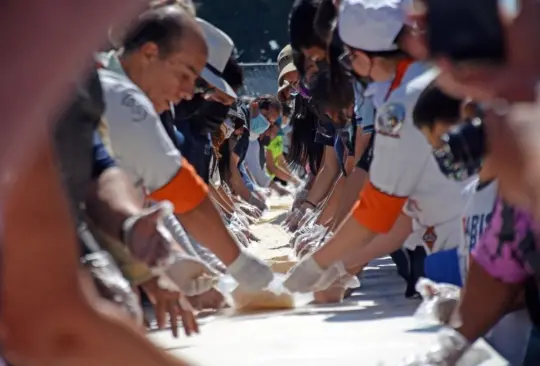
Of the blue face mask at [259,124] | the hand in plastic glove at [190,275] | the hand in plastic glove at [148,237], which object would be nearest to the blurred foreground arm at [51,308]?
the hand in plastic glove at [148,237]

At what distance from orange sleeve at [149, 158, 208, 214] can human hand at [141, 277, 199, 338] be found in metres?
0.60

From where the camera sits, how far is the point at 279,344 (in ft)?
8.36

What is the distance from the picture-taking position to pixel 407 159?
2.98 meters

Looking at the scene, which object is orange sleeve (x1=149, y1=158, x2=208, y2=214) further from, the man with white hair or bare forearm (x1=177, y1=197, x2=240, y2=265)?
the man with white hair

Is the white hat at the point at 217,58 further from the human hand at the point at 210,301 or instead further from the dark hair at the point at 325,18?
the human hand at the point at 210,301

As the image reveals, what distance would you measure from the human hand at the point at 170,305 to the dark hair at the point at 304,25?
1.69 metres

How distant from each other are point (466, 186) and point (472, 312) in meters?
0.80

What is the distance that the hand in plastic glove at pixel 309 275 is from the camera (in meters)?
3.05

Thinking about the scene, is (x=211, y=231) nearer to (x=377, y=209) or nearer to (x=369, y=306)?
(x=377, y=209)

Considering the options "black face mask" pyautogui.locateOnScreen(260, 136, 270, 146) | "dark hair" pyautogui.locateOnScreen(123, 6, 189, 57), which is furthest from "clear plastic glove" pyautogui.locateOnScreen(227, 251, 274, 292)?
"black face mask" pyautogui.locateOnScreen(260, 136, 270, 146)

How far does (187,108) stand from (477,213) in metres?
2.38

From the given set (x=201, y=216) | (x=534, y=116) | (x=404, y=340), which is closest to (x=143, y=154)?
(x=201, y=216)

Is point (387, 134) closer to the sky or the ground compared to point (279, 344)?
closer to the sky

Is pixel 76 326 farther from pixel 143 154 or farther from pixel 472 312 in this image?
pixel 143 154
